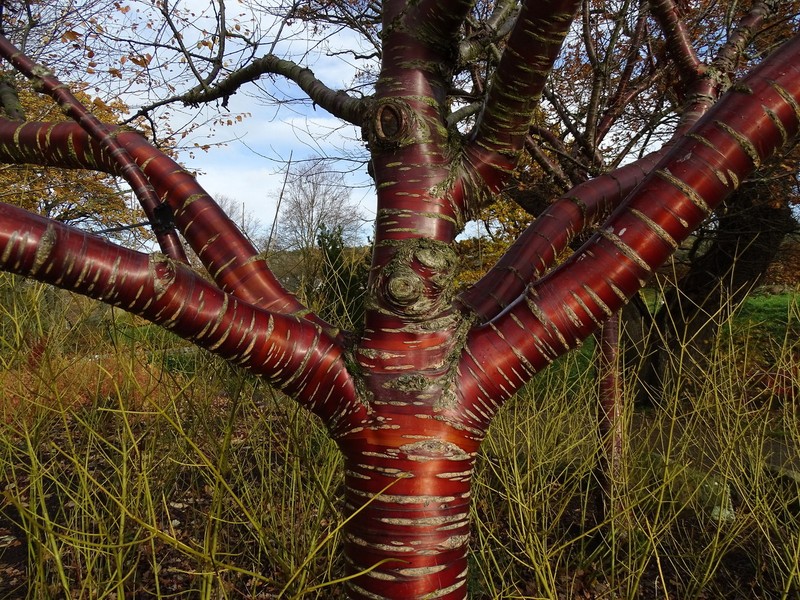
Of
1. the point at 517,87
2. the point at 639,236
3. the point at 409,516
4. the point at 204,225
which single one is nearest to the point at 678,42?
the point at 517,87

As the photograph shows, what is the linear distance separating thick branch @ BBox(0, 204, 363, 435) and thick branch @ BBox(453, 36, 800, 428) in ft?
0.91

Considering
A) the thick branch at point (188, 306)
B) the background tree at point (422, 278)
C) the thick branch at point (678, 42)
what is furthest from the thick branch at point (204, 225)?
the thick branch at point (678, 42)

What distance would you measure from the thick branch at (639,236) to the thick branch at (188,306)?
28 centimetres

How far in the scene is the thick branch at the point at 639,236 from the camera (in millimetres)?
941

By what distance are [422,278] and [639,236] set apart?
1.43ft

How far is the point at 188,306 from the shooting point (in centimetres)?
94

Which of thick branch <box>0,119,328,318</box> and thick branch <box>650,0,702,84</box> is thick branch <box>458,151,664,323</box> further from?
thick branch <box>650,0,702,84</box>

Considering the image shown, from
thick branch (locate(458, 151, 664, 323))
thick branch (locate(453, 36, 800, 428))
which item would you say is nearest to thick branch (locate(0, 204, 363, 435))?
thick branch (locate(453, 36, 800, 428))

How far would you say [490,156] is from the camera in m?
1.20

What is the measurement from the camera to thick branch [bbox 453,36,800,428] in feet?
3.09

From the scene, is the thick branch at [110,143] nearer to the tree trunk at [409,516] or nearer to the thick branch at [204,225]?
the thick branch at [204,225]

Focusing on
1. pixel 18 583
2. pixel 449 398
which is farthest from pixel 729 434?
pixel 18 583

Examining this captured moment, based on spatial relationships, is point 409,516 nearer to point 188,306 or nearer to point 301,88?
point 188,306

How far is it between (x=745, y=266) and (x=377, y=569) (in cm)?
748
